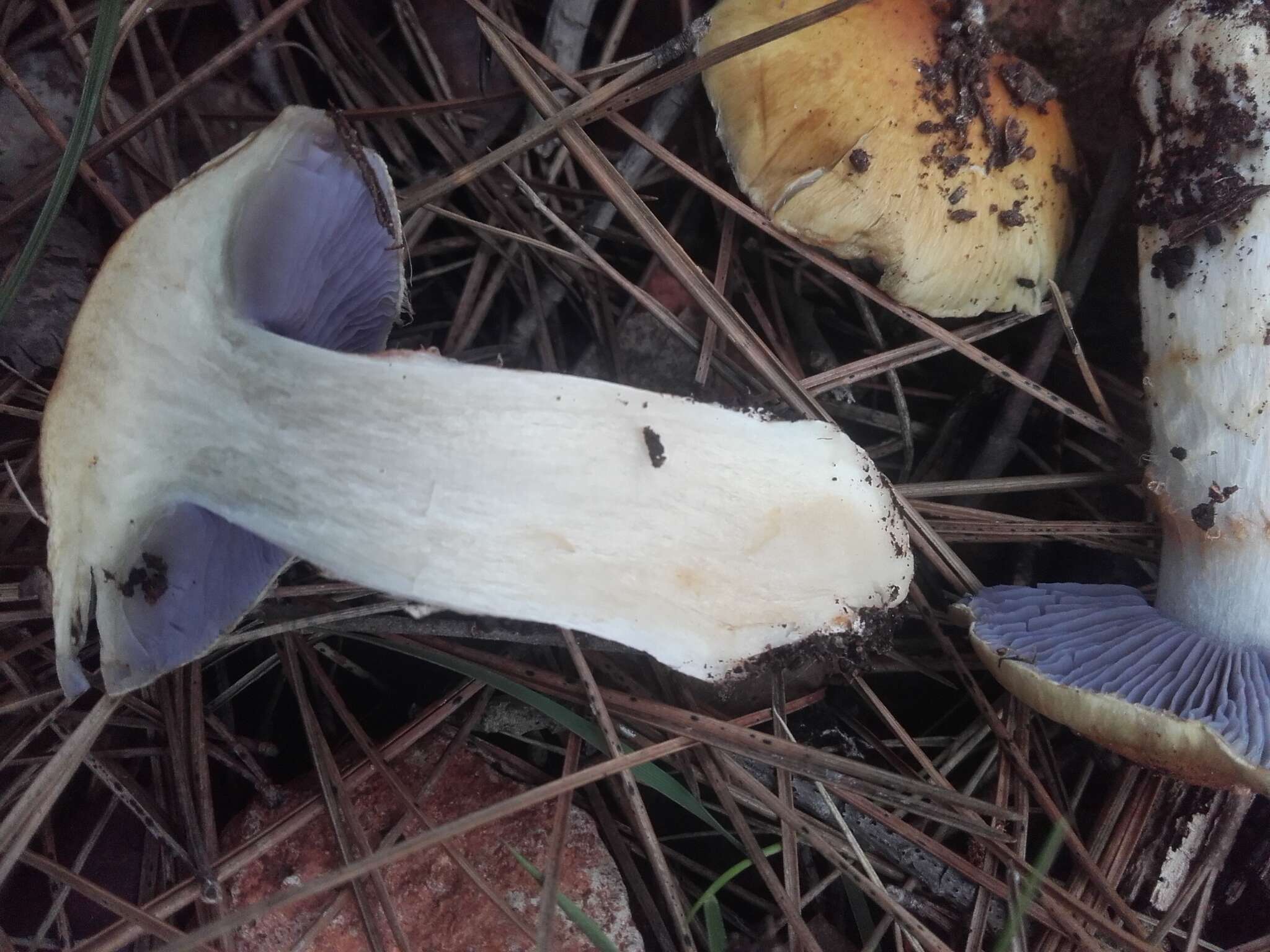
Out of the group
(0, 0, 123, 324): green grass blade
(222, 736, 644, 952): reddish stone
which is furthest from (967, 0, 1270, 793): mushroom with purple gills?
(0, 0, 123, 324): green grass blade

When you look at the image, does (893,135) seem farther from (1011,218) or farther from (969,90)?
(1011,218)

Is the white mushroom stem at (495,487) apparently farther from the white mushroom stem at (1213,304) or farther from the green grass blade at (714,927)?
the white mushroom stem at (1213,304)

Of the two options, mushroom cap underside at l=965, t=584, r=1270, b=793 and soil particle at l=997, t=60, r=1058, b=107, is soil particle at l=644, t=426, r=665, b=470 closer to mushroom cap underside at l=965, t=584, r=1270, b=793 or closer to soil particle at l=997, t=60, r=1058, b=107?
mushroom cap underside at l=965, t=584, r=1270, b=793

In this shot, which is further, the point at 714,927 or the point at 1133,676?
the point at 1133,676

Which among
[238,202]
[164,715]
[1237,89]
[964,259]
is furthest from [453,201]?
[1237,89]

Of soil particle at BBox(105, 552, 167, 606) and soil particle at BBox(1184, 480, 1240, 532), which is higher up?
soil particle at BBox(1184, 480, 1240, 532)

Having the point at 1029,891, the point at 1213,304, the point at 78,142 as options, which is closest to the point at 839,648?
the point at 1029,891
